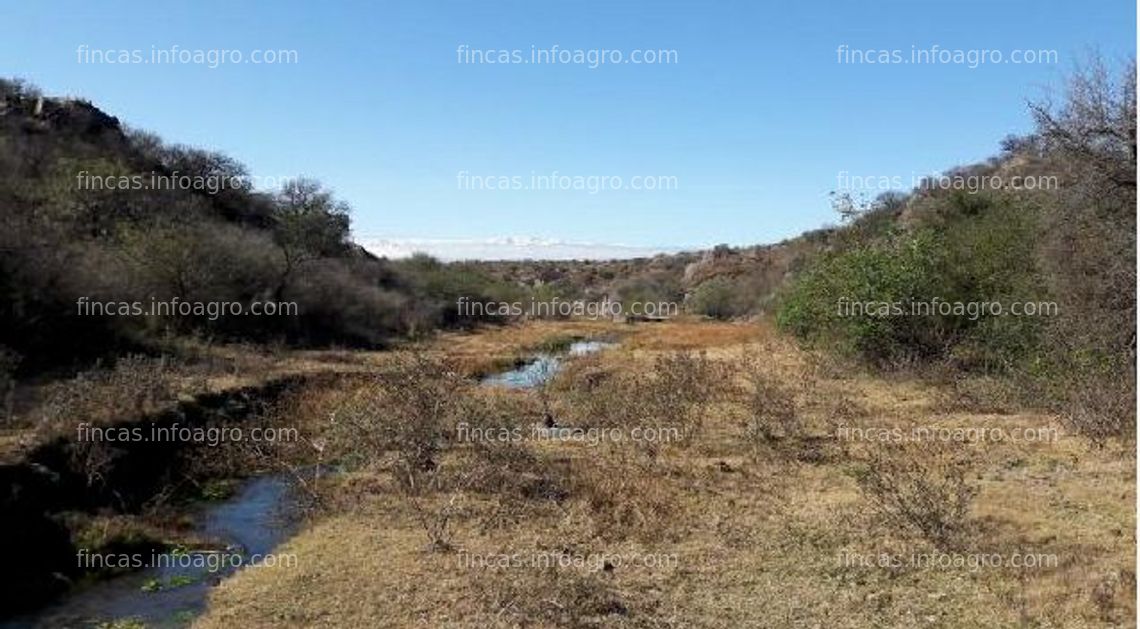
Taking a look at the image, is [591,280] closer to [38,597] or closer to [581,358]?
[581,358]

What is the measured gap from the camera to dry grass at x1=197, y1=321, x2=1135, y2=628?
892cm

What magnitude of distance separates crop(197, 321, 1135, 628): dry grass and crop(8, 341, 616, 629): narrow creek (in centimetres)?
50

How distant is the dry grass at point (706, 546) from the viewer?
8.92 metres

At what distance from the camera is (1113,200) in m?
15.5

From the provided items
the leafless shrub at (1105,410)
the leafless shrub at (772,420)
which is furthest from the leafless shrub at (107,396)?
the leafless shrub at (1105,410)

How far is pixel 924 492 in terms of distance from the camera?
11.0m

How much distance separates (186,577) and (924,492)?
9.03 m

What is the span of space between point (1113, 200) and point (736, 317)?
204 feet

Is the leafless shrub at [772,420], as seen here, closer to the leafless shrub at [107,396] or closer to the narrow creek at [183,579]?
the narrow creek at [183,579]

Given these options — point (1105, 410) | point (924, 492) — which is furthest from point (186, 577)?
point (1105, 410)

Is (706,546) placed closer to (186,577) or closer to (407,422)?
(407,422)

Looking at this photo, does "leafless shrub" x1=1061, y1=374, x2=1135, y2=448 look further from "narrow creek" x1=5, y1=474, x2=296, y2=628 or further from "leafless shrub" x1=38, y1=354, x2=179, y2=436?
"leafless shrub" x1=38, y1=354, x2=179, y2=436

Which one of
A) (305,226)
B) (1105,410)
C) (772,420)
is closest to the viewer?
(1105,410)

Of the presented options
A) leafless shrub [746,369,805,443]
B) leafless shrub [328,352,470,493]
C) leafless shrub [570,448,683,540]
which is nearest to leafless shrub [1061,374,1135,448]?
leafless shrub [746,369,805,443]
